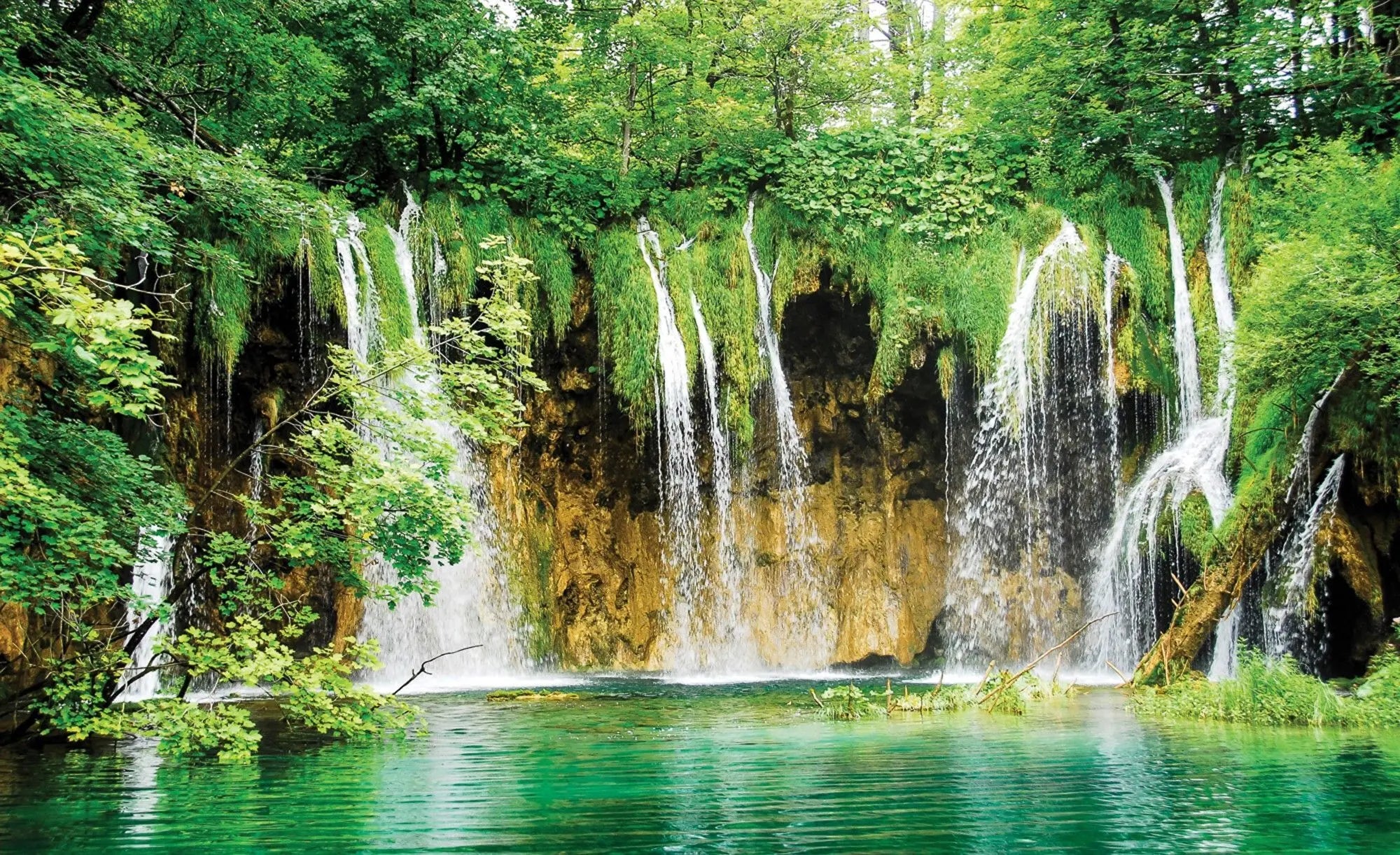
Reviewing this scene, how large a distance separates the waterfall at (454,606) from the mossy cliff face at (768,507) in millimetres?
740

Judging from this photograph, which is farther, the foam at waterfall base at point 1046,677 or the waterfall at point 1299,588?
the foam at waterfall base at point 1046,677

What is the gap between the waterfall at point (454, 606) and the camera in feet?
50.9

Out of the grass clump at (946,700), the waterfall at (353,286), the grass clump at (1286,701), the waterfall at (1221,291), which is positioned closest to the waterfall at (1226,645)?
the grass clump at (946,700)

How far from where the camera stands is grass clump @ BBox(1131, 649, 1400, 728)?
862 centimetres

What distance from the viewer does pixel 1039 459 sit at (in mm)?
16641

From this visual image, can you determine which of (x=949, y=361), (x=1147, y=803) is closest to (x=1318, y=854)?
(x=1147, y=803)

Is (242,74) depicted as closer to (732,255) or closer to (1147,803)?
(732,255)

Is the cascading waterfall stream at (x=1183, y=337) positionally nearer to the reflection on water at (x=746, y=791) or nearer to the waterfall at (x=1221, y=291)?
the waterfall at (x=1221, y=291)

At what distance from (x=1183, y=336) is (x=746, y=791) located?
13313mm

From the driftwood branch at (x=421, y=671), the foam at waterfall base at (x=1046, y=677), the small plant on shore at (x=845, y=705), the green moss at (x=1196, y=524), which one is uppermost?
the green moss at (x=1196, y=524)

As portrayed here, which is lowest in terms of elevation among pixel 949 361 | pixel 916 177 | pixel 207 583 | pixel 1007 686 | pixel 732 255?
pixel 1007 686

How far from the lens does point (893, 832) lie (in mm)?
4672

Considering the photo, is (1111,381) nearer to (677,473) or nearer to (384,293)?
(677,473)

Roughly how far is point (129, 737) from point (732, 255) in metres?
12.0
